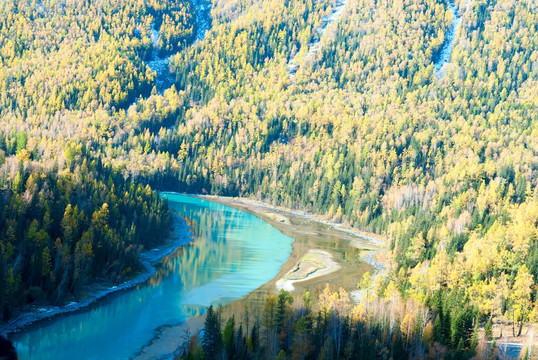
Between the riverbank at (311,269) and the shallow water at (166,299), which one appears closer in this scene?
the shallow water at (166,299)

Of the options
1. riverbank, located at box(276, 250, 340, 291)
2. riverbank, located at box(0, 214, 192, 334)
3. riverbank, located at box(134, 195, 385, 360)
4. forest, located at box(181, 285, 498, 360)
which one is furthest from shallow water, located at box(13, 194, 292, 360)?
forest, located at box(181, 285, 498, 360)

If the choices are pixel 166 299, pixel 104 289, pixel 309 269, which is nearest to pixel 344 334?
pixel 166 299

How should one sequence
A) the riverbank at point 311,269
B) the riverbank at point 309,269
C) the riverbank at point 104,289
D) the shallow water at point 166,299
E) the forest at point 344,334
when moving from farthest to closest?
the riverbank at point 309,269, the riverbank at point 311,269, the riverbank at point 104,289, the shallow water at point 166,299, the forest at point 344,334

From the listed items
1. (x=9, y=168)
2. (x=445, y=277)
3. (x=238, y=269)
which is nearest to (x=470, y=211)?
(x=445, y=277)

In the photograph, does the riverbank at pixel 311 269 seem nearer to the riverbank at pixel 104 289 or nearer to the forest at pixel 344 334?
the forest at pixel 344 334

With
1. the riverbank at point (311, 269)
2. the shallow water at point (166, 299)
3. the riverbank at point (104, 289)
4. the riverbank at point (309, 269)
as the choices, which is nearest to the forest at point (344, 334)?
the riverbank at point (311, 269)

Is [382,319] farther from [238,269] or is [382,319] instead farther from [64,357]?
[238,269]

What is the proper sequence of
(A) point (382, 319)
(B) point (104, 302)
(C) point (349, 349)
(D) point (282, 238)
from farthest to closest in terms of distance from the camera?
(D) point (282, 238) < (B) point (104, 302) < (A) point (382, 319) < (C) point (349, 349)
